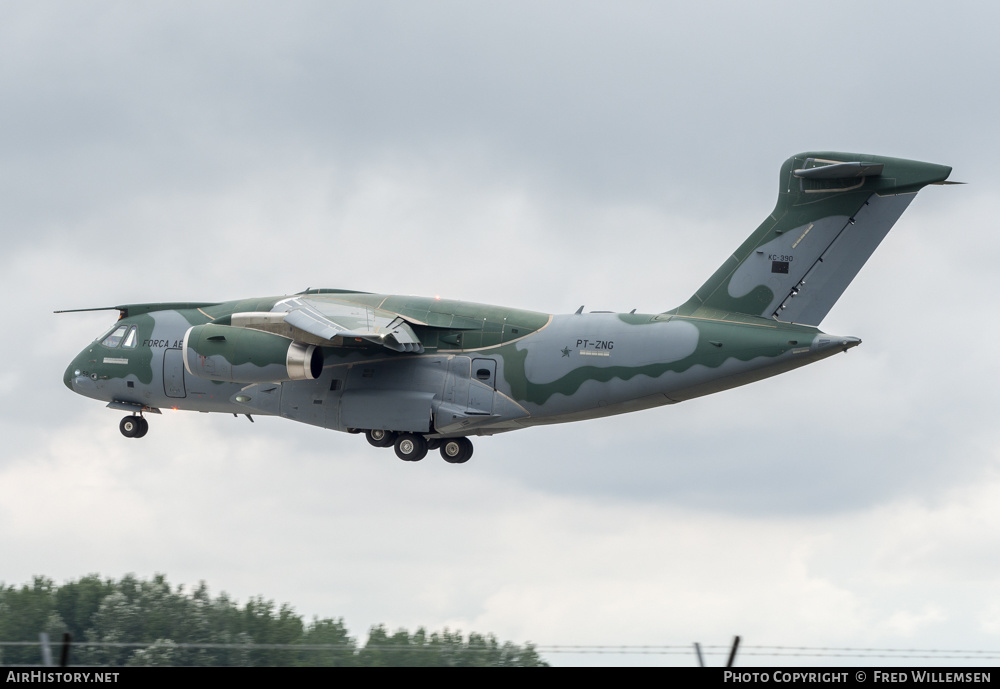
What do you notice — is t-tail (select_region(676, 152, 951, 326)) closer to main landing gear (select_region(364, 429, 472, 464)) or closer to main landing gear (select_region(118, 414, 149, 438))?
main landing gear (select_region(364, 429, 472, 464))

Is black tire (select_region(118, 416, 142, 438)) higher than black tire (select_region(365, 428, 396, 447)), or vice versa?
black tire (select_region(118, 416, 142, 438))

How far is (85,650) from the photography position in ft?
133

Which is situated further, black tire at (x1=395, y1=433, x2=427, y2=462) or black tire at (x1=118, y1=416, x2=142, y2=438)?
black tire at (x1=118, y1=416, x2=142, y2=438)

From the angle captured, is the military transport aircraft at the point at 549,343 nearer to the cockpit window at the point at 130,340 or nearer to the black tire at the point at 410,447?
the black tire at the point at 410,447

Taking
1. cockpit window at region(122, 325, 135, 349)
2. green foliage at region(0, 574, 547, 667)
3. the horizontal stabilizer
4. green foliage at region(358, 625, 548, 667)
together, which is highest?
the horizontal stabilizer

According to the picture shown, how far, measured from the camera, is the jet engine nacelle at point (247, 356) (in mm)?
26922

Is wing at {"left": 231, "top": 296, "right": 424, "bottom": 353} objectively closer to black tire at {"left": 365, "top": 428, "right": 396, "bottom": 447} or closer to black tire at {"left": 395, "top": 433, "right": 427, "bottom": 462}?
black tire at {"left": 395, "top": 433, "right": 427, "bottom": 462}

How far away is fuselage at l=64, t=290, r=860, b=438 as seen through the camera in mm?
26422

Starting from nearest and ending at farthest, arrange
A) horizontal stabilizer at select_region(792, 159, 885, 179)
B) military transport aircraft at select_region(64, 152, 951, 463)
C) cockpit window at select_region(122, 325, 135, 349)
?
horizontal stabilizer at select_region(792, 159, 885, 179)
military transport aircraft at select_region(64, 152, 951, 463)
cockpit window at select_region(122, 325, 135, 349)

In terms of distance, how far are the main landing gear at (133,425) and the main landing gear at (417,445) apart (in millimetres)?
6339

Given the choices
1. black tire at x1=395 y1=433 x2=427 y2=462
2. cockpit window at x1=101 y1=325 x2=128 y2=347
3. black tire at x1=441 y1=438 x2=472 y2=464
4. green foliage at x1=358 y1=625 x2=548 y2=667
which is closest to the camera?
green foliage at x1=358 y1=625 x2=548 y2=667

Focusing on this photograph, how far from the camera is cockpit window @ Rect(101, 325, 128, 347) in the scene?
31.3 metres

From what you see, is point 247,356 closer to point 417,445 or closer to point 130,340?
point 417,445

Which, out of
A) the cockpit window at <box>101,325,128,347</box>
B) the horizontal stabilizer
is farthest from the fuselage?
the horizontal stabilizer
